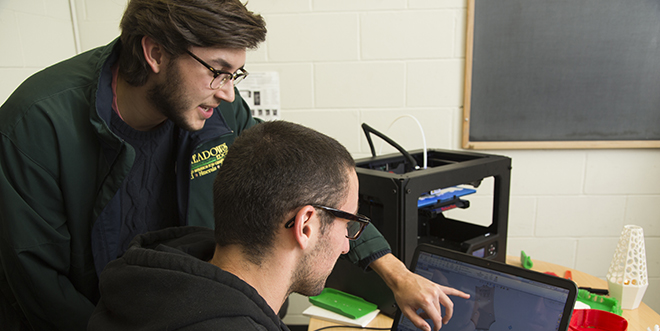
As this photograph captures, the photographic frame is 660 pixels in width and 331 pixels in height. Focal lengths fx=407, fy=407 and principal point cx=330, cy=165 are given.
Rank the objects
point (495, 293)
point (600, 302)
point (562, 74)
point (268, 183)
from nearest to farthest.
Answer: point (268, 183) < point (495, 293) < point (600, 302) < point (562, 74)

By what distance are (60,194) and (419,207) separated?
89 centimetres

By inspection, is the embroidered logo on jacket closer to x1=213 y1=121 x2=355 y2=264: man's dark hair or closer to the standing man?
the standing man

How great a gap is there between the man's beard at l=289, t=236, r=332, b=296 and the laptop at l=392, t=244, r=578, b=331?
27cm

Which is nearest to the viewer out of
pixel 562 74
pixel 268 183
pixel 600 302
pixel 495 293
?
pixel 268 183

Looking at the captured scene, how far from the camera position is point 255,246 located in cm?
69

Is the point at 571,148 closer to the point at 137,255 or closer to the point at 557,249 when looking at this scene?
the point at 557,249

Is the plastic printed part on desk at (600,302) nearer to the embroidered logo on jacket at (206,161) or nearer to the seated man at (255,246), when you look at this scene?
the seated man at (255,246)

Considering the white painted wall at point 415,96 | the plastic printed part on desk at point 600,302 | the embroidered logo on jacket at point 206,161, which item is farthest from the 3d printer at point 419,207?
the white painted wall at point 415,96

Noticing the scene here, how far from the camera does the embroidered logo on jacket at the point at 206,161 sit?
112 centimetres

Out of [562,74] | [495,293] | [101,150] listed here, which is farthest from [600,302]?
[101,150]

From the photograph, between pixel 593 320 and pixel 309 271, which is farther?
pixel 593 320

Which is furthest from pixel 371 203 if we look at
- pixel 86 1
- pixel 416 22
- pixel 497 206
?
pixel 86 1

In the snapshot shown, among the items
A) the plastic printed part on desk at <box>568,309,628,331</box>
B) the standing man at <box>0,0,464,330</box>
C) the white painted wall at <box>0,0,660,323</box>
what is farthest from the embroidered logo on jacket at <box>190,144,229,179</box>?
the plastic printed part on desk at <box>568,309,628,331</box>

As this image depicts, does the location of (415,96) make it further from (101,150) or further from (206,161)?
(101,150)
